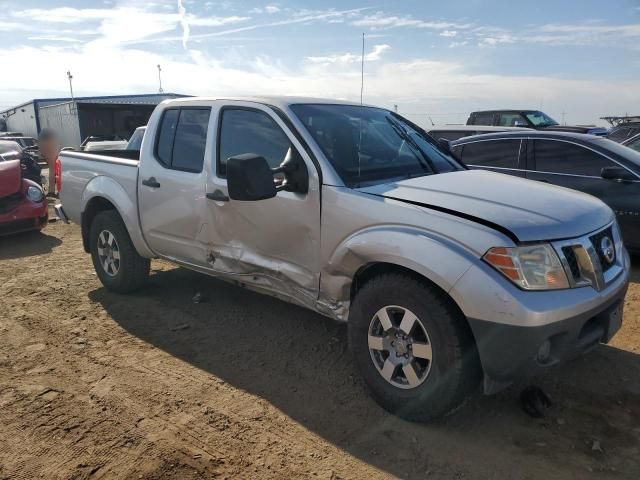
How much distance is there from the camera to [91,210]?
17.2ft

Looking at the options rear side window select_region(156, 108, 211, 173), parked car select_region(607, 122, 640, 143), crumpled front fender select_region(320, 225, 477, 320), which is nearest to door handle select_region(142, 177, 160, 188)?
rear side window select_region(156, 108, 211, 173)

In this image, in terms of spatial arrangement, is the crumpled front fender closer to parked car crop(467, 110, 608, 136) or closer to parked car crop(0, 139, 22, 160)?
parked car crop(0, 139, 22, 160)

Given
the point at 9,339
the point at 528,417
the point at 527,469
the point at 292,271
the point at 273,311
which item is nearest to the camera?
the point at 527,469

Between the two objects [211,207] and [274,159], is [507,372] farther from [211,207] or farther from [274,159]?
[211,207]

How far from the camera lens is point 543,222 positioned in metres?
2.70

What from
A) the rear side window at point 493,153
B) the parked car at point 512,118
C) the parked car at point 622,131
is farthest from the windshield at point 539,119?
the rear side window at point 493,153

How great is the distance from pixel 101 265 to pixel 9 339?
1225 mm

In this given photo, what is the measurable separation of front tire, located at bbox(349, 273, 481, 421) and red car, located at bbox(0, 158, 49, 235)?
6286 mm

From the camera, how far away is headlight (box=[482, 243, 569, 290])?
2.52 m

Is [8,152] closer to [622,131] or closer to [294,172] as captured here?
[294,172]

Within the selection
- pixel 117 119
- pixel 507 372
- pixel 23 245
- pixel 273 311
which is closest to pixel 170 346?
pixel 273 311

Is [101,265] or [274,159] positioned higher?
[274,159]

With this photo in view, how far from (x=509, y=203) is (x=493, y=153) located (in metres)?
4.22

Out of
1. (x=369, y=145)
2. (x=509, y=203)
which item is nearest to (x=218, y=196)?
(x=369, y=145)
